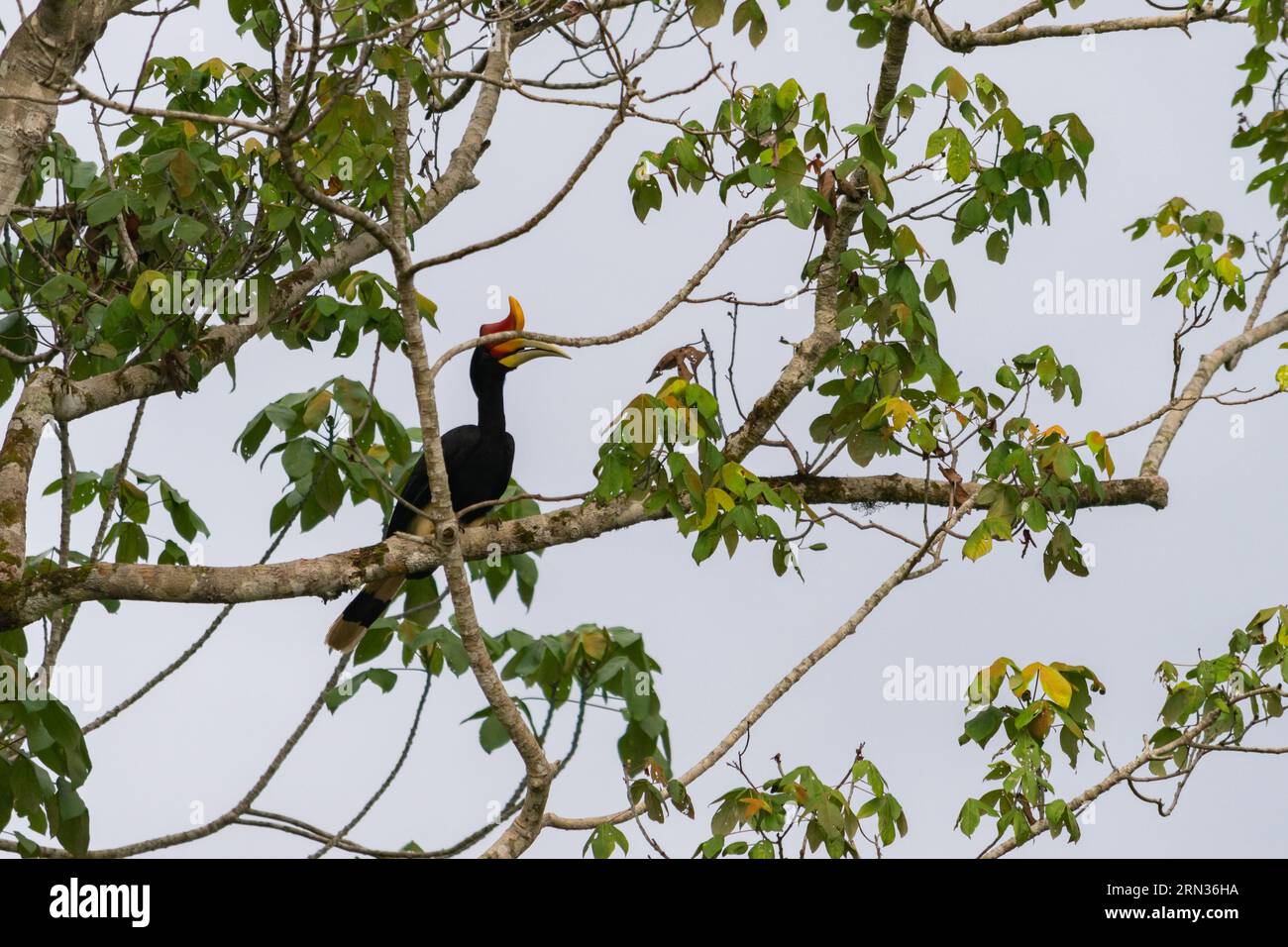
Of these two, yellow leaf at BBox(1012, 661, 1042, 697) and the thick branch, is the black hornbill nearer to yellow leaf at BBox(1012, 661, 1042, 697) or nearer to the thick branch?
the thick branch

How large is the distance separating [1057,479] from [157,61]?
3389 millimetres

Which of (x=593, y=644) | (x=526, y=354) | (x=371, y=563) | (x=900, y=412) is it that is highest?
(x=526, y=354)

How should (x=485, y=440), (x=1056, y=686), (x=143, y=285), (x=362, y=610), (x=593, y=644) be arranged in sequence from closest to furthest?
(x=593, y=644)
(x=1056, y=686)
(x=143, y=285)
(x=362, y=610)
(x=485, y=440)

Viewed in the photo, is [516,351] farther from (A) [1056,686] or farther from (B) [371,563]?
(A) [1056,686]

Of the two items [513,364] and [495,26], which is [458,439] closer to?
[513,364]

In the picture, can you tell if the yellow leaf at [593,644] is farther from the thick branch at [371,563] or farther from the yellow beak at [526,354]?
the yellow beak at [526,354]

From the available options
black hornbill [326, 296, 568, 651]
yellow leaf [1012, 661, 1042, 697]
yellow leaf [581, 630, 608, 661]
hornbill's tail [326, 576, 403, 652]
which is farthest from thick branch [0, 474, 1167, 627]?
black hornbill [326, 296, 568, 651]

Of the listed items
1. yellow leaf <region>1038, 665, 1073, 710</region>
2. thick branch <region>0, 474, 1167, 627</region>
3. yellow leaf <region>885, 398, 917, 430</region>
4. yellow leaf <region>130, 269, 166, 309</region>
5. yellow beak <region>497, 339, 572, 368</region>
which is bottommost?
yellow leaf <region>1038, 665, 1073, 710</region>

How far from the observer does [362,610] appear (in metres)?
6.58

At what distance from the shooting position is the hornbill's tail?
6555 mm

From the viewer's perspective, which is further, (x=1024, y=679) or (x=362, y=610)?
(x=362, y=610)

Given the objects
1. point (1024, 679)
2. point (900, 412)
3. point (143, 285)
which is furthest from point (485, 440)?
point (1024, 679)

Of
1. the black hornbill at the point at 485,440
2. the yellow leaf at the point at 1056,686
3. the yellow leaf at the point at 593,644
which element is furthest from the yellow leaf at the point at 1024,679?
the black hornbill at the point at 485,440

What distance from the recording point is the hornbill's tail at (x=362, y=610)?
655 centimetres
